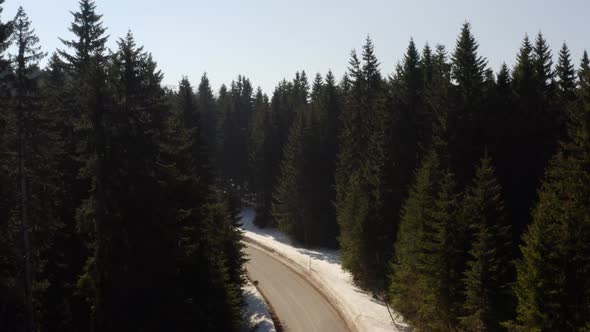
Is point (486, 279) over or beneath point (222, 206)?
beneath

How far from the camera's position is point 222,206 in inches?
1232

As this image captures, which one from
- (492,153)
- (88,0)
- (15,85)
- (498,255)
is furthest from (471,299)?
(88,0)

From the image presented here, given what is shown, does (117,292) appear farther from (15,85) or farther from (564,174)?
(564,174)

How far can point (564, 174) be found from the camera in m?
18.4

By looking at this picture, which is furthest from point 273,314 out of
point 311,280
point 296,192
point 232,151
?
point 232,151

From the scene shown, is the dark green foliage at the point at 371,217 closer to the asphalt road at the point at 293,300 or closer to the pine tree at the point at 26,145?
the asphalt road at the point at 293,300

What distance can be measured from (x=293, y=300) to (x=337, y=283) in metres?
4.08

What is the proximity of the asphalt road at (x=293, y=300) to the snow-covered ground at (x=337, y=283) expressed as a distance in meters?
0.89

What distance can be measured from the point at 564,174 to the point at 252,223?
52.1m

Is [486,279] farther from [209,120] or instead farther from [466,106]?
[209,120]

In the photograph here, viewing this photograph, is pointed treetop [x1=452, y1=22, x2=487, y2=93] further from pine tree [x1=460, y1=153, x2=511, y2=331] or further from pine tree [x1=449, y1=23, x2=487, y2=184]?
pine tree [x1=460, y1=153, x2=511, y2=331]

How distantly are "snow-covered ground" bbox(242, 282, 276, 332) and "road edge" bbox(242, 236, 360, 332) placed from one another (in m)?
4.74

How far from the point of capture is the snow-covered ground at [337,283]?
2941cm

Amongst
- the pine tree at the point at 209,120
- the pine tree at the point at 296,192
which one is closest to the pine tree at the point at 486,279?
the pine tree at the point at 296,192
